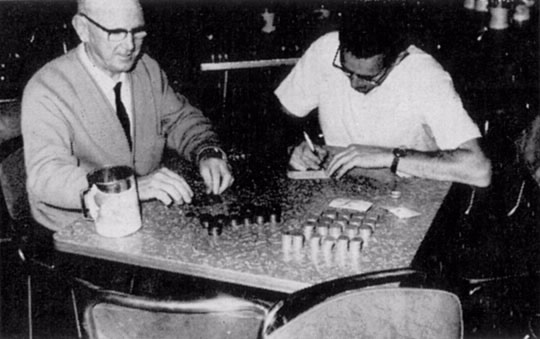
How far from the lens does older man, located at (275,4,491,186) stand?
89.4 inches

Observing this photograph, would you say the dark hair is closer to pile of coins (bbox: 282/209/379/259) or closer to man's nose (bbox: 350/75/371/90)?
man's nose (bbox: 350/75/371/90)

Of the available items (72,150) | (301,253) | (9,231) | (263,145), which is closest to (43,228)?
(9,231)

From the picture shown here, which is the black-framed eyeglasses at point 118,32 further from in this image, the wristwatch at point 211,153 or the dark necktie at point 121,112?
the wristwatch at point 211,153

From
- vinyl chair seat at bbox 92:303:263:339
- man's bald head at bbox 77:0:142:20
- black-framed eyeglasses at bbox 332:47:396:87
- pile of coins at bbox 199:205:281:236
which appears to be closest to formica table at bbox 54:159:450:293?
pile of coins at bbox 199:205:281:236

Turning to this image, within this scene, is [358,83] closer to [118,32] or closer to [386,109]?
[386,109]

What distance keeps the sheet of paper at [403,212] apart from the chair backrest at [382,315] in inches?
23.2

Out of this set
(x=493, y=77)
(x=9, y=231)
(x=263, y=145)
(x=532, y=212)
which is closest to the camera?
(x=9, y=231)

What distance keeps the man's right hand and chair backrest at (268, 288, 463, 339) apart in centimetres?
89

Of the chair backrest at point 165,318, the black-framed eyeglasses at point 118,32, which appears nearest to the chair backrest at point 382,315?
the chair backrest at point 165,318

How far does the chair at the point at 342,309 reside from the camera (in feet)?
4.16

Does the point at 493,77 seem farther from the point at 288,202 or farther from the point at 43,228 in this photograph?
the point at 43,228

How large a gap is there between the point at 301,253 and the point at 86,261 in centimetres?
69

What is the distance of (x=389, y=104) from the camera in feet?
8.57

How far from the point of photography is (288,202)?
6.85ft
